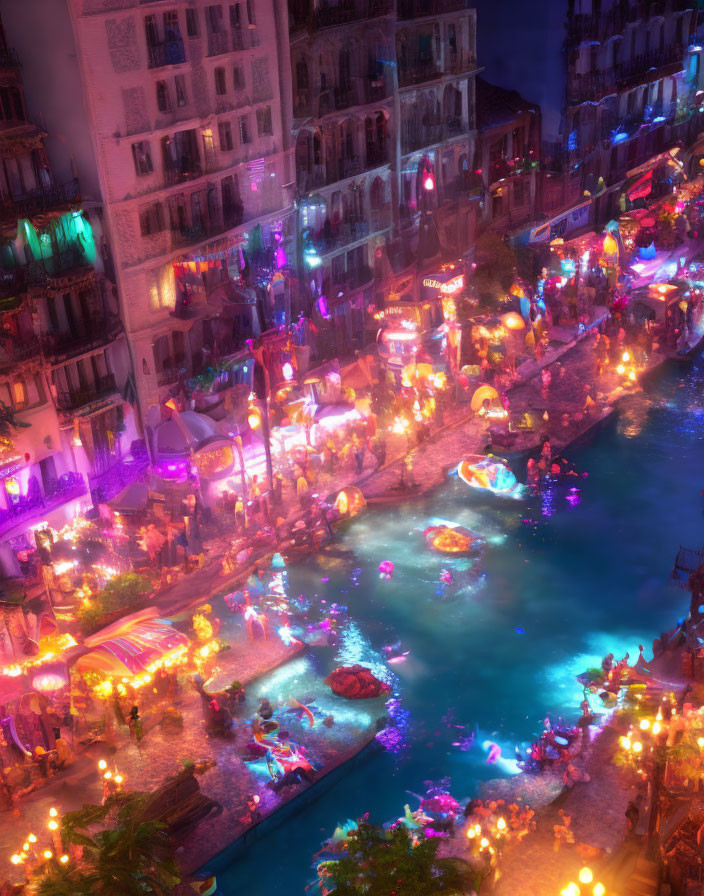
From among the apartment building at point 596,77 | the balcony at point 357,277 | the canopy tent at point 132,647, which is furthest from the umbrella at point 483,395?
the apartment building at point 596,77

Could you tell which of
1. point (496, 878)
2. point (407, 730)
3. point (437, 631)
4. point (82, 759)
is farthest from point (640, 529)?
point (82, 759)

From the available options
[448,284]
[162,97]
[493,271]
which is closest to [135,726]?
[162,97]

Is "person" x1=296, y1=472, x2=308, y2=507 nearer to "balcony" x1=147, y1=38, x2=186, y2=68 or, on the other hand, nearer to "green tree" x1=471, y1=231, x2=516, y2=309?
"balcony" x1=147, y1=38, x2=186, y2=68

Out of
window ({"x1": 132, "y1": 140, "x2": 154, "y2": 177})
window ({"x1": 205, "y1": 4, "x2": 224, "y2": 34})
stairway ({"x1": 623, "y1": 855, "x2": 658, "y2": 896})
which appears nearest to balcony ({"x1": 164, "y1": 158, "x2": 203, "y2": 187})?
window ({"x1": 132, "y1": 140, "x2": 154, "y2": 177})

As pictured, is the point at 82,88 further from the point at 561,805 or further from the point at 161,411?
the point at 561,805

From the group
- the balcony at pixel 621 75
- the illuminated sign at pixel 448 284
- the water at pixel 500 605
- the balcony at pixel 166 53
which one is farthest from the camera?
the balcony at pixel 621 75

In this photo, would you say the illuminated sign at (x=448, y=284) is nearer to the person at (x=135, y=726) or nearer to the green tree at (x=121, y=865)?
the person at (x=135, y=726)

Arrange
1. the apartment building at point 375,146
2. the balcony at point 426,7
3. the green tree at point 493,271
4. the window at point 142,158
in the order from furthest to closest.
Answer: the green tree at point 493,271, the balcony at point 426,7, the apartment building at point 375,146, the window at point 142,158
